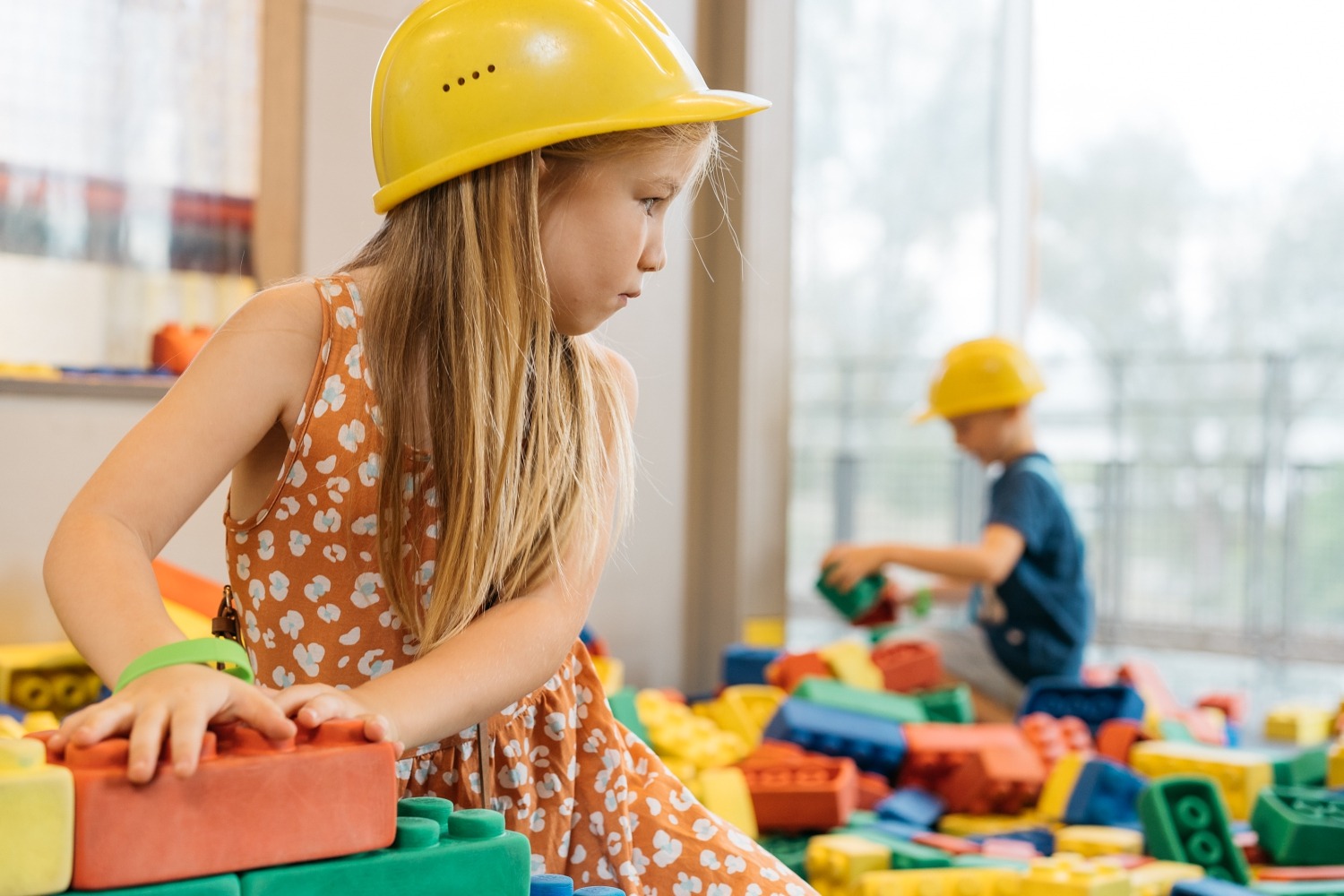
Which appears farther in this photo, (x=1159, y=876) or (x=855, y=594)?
(x=855, y=594)

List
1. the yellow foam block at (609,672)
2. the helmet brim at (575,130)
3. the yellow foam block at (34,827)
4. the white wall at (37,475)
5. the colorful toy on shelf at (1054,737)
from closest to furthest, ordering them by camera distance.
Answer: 1. the yellow foam block at (34,827)
2. the helmet brim at (575,130)
3. the white wall at (37,475)
4. the colorful toy on shelf at (1054,737)
5. the yellow foam block at (609,672)

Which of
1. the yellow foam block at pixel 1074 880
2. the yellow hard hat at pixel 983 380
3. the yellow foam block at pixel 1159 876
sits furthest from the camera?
the yellow hard hat at pixel 983 380

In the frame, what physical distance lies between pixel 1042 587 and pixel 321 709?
87.2 inches

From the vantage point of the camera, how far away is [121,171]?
2115 mm

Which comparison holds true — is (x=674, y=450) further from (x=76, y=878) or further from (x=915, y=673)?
(x=76, y=878)

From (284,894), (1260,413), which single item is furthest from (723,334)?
(1260,413)

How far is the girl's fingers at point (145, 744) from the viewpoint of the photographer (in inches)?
21.0

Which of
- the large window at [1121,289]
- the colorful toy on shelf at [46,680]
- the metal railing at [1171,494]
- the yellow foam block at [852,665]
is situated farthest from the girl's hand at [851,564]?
the metal railing at [1171,494]

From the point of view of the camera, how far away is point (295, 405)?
94 centimetres

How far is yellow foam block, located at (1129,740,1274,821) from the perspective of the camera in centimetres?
192

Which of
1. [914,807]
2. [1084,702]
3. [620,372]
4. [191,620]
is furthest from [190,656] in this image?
[1084,702]

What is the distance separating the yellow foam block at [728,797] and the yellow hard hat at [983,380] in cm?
136

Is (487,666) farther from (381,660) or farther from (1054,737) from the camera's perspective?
(1054,737)

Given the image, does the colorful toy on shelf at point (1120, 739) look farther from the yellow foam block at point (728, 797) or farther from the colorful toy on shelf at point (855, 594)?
the yellow foam block at point (728, 797)
